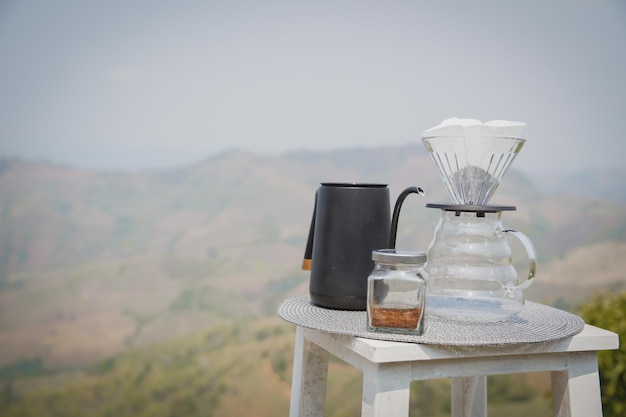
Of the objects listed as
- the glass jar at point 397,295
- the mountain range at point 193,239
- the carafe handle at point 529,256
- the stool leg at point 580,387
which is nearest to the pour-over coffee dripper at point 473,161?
the carafe handle at point 529,256

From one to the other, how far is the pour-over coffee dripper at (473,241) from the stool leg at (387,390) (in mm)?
245

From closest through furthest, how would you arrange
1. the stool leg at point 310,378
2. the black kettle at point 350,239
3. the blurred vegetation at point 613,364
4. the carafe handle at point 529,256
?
the carafe handle at point 529,256
the black kettle at point 350,239
the stool leg at point 310,378
the blurred vegetation at point 613,364

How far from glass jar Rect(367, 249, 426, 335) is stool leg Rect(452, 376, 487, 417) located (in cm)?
60

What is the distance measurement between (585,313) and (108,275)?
2355 millimetres

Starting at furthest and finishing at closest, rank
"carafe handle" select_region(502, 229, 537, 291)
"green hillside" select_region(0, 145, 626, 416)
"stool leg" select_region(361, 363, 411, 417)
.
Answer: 1. "green hillside" select_region(0, 145, 626, 416)
2. "carafe handle" select_region(502, 229, 537, 291)
3. "stool leg" select_region(361, 363, 411, 417)

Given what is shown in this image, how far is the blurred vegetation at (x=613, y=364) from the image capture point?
2020mm

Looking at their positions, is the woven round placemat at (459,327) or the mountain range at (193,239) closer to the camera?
the woven round placemat at (459,327)

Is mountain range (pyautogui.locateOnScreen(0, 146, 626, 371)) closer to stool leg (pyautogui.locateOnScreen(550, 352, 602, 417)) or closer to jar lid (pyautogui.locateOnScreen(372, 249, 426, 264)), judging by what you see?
stool leg (pyautogui.locateOnScreen(550, 352, 602, 417))

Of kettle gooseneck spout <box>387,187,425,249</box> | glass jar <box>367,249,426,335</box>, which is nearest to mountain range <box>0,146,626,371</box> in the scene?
kettle gooseneck spout <box>387,187,425,249</box>

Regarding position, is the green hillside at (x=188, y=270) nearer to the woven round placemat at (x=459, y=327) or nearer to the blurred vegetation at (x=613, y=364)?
the blurred vegetation at (x=613, y=364)

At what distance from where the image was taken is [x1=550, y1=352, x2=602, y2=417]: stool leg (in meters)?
→ 1.07

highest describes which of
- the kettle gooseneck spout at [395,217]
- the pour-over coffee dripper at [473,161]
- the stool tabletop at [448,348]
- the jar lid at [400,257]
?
the pour-over coffee dripper at [473,161]

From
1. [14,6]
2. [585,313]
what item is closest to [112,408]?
[14,6]

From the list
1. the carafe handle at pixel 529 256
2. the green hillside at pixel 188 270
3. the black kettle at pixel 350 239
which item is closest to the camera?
the carafe handle at pixel 529 256
